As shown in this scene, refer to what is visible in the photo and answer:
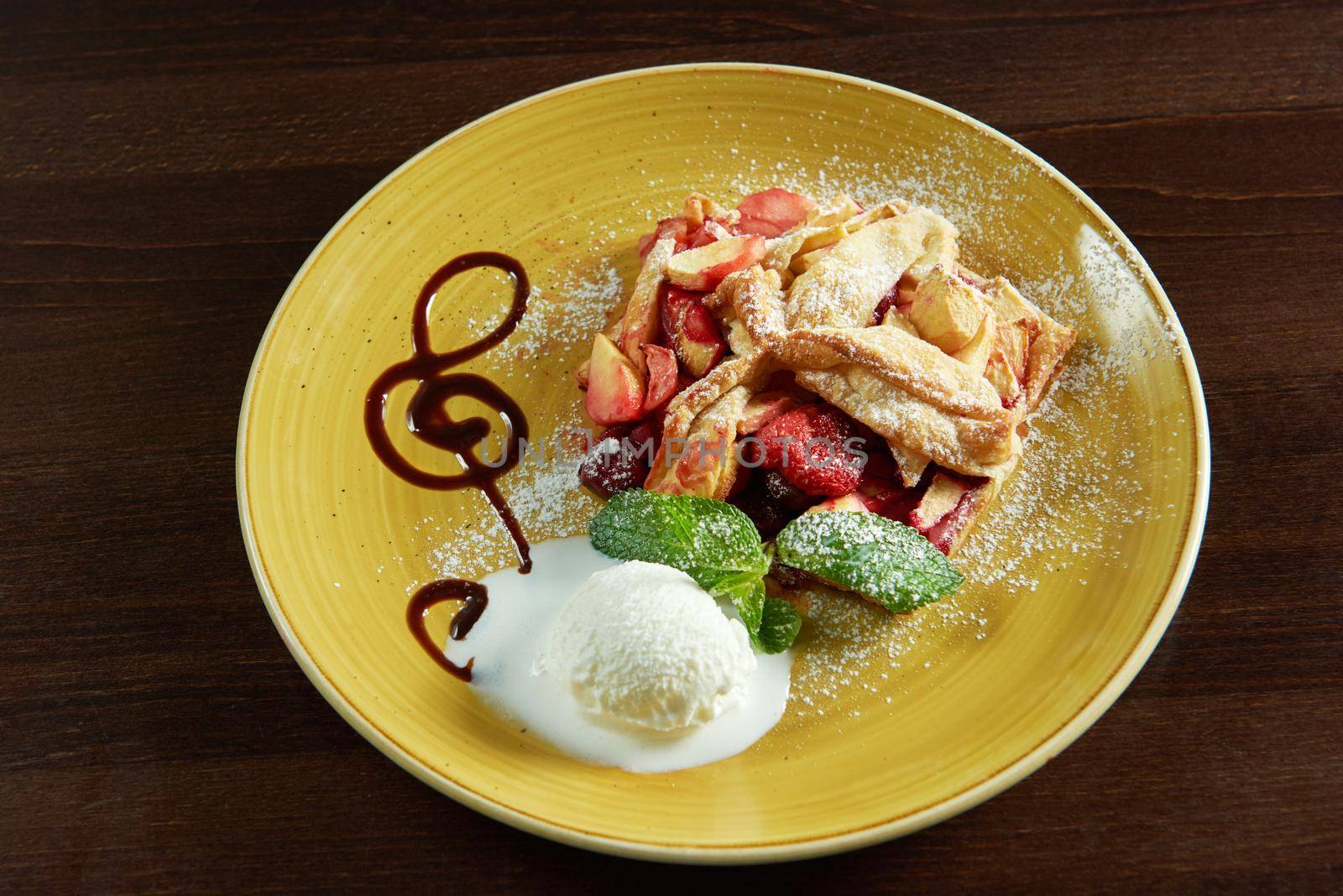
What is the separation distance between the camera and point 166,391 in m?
1.59

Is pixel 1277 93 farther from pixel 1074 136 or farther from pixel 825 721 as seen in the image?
pixel 825 721

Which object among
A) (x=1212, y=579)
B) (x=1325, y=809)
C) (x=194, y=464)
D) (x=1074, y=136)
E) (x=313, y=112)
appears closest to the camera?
(x=1325, y=809)

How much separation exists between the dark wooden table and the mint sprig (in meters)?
0.28

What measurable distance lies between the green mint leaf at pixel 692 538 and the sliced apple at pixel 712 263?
32cm

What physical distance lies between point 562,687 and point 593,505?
0.89ft

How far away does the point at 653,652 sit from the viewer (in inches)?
44.6

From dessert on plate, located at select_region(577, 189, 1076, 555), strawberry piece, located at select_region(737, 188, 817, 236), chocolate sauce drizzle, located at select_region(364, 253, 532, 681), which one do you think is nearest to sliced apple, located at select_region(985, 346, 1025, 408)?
dessert on plate, located at select_region(577, 189, 1076, 555)

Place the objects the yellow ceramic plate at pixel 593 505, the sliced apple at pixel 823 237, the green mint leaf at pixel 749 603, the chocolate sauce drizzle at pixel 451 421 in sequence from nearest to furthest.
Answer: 1. the yellow ceramic plate at pixel 593 505
2. the green mint leaf at pixel 749 603
3. the chocolate sauce drizzle at pixel 451 421
4. the sliced apple at pixel 823 237

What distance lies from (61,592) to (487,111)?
104 cm

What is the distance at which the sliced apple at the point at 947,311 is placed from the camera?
136 centimetres

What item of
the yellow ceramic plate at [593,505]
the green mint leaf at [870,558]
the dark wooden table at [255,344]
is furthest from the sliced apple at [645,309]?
the dark wooden table at [255,344]

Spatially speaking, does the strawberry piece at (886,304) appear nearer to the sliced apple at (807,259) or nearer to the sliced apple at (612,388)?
the sliced apple at (807,259)

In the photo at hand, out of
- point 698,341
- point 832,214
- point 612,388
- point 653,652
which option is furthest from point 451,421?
point 832,214

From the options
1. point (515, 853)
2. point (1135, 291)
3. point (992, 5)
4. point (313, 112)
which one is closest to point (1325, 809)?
point (1135, 291)
